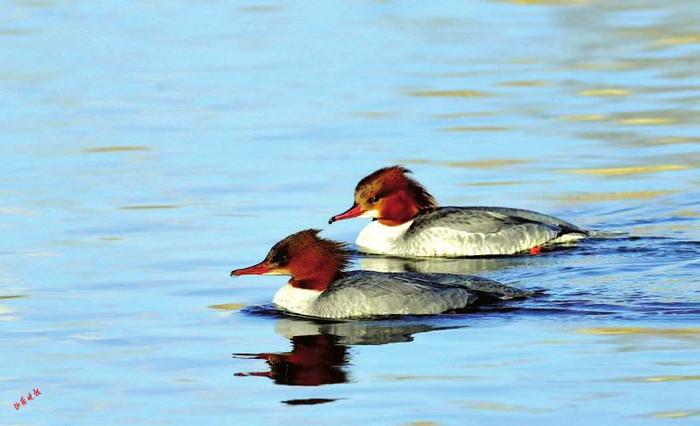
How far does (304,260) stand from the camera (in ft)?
43.0

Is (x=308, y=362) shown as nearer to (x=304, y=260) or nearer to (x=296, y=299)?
(x=296, y=299)

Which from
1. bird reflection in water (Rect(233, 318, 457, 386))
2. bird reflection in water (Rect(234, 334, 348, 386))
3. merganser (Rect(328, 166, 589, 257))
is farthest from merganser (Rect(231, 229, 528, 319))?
merganser (Rect(328, 166, 589, 257))

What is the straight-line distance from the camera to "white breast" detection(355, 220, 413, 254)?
1641 centimetres

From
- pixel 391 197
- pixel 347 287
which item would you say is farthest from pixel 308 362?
pixel 391 197

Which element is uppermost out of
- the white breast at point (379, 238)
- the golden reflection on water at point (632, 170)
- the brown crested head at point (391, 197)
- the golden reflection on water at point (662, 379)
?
the golden reflection on water at point (632, 170)

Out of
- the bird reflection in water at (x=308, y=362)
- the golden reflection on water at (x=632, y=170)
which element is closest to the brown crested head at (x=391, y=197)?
the golden reflection on water at (x=632, y=170)

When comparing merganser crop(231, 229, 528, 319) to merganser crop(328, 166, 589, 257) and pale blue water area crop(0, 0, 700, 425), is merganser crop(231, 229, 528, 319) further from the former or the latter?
merganser crop(328, 166, 589, 257)

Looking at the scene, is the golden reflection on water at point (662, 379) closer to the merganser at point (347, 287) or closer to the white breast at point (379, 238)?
the merganser at point (347, 287)

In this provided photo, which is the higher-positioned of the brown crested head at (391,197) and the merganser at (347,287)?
the brown crested head at (391,197)

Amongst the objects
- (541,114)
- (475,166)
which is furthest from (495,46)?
(475,166)

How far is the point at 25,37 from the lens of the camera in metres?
25.4

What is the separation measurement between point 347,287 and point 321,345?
111 centimetres

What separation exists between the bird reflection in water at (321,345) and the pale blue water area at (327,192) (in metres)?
0.03

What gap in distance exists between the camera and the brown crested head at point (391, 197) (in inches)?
647
